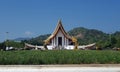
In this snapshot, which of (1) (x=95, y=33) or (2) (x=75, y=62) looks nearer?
(2) (x=75, y=62)

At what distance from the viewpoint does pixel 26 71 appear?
15.0 meters

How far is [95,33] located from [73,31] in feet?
90.1

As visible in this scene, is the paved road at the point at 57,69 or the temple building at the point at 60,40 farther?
the temple building at the point at 60,40

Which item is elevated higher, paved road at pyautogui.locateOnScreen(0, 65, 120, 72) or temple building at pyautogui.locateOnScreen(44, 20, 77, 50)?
temple building at pyautogui.locateOnScreen(44, 20, 77, 50)

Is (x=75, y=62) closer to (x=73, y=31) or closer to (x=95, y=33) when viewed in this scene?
(x=95, y=33)

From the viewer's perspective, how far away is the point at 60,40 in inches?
2549

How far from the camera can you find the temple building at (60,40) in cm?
6275

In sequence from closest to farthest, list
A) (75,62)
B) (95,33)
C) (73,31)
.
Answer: (75,62)
(95,33)
(73,31)

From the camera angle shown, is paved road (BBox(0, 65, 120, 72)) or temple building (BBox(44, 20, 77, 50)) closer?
paved road (BBox(0, 65, 120, 72))

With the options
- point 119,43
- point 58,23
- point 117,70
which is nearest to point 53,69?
point 117,70

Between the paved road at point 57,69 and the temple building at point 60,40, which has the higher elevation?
the temple building at point 60,40

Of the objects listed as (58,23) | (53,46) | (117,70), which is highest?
(58,23)

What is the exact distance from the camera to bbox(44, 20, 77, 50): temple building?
62.8 metres

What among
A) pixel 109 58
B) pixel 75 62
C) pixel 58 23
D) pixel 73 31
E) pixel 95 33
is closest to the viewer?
pixel 75 62
